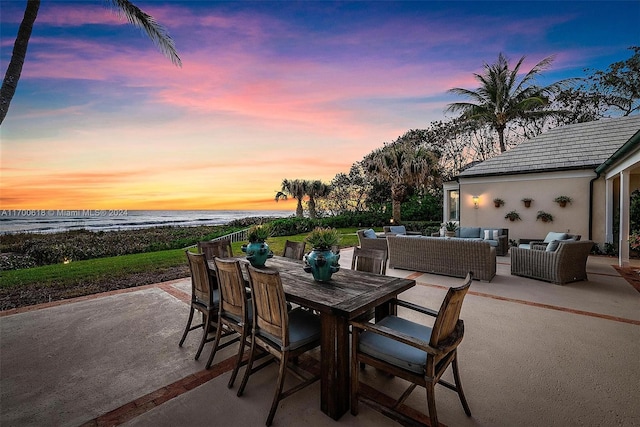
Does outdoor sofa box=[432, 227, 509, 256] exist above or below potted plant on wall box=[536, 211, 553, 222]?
below

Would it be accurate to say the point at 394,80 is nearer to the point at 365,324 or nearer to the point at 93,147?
the point at 365,324

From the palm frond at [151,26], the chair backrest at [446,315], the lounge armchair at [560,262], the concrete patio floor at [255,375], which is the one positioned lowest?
the concrete patio floor at [255,375]

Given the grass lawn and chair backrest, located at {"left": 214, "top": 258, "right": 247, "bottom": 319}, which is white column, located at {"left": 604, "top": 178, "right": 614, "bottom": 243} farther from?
chair backrest, located at {"left": 214, "top": 258, "right": 247, "bottom": 319}

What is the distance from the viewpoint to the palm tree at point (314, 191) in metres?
18.4

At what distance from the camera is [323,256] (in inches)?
96.0

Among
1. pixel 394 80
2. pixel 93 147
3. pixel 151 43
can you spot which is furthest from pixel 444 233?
pixel 93 147

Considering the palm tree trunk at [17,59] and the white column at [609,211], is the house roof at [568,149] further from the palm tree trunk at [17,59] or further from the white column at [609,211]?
the palm tree trunk at [17,59]

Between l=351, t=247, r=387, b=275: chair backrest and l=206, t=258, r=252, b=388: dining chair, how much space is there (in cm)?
133

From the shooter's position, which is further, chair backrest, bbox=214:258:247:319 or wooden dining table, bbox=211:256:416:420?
chair backrest, bbox=214:258:247:319

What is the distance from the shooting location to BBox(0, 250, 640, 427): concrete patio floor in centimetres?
186

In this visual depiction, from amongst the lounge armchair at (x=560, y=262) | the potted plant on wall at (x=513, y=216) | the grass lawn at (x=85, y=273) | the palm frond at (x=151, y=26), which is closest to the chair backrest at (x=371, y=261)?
the grass lawn at (x=85, y=273)

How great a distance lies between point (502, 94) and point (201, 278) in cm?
1642

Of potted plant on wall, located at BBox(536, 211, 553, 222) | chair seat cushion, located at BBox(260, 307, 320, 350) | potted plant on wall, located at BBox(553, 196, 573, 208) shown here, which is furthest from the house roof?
chair seat cushion, located at BBox(260, 307, 320, 350)

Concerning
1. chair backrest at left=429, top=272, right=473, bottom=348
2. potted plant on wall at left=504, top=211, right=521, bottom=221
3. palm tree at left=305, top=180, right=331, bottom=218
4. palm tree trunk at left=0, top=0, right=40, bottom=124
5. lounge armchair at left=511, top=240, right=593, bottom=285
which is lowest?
lounge armchair at left=511, top=240, right=593, bottom=285
